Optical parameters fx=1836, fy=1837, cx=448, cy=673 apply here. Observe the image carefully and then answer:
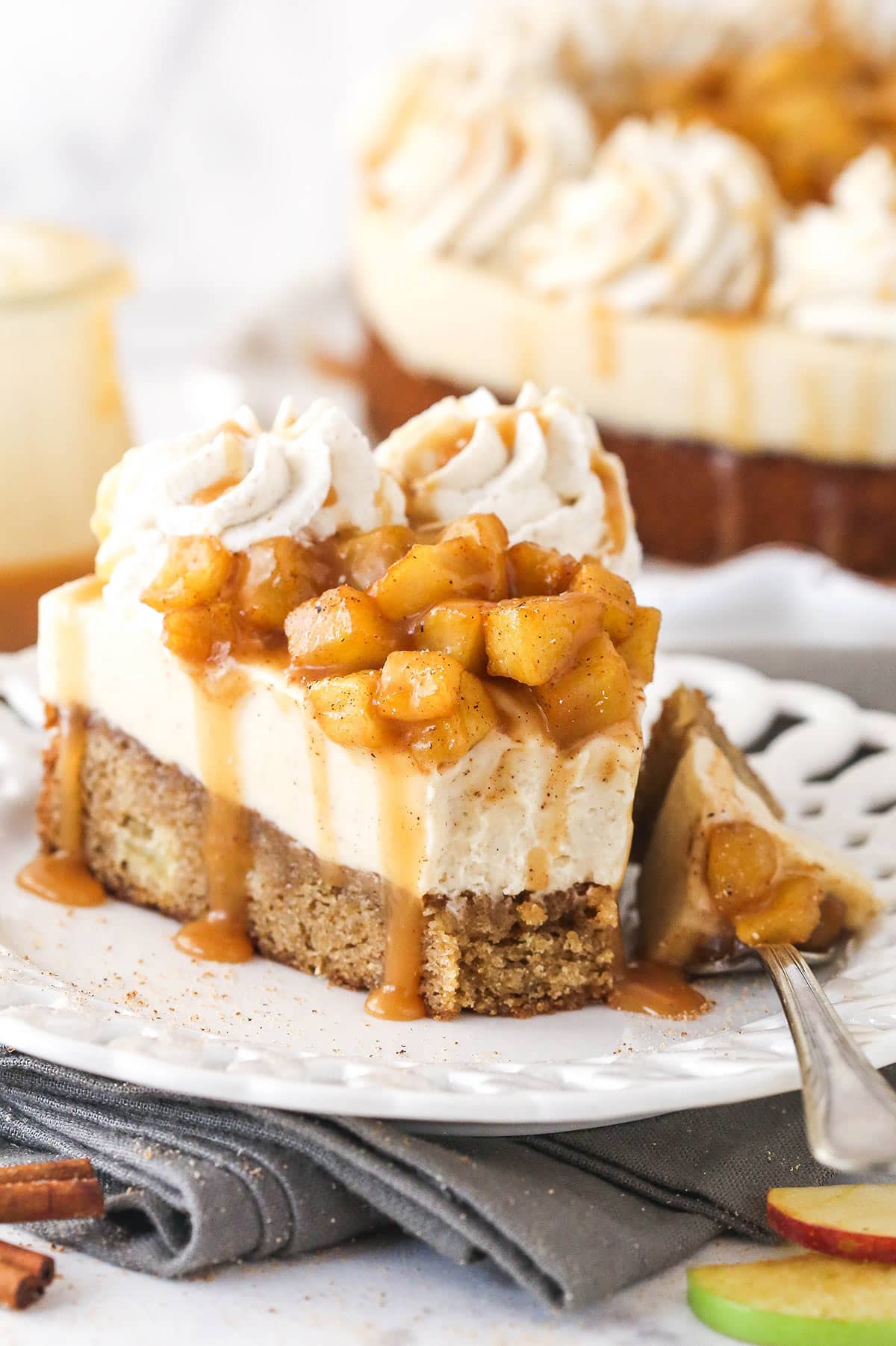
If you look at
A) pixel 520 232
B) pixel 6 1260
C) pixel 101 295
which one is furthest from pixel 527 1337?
pixel 520 232

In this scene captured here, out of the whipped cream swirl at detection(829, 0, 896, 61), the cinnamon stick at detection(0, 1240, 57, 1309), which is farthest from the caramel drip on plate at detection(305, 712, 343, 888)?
the whipped cream swirl at detection(829, 0, 896, 61)

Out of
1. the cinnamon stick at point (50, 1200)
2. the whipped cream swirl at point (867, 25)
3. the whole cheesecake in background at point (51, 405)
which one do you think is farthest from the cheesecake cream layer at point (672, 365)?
the cinnamon stick at point (50, 1200)

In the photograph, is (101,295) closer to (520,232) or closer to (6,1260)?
(520,232)

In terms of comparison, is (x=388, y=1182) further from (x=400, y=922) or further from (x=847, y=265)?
(x=847, y=265)

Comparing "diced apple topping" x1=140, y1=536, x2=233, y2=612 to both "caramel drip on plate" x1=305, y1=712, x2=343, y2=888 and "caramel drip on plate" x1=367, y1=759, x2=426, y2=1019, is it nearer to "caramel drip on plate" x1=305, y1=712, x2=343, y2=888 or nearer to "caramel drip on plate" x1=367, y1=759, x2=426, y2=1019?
"caramel drip on plate" x1=305, y1=712, x2=343, y2=888

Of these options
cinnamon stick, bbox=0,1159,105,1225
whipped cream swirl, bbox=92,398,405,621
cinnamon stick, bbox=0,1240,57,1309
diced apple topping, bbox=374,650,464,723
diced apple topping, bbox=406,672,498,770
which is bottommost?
cinnamon stick, bbox=0,1240,57,1309

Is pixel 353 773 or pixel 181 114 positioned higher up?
pixel 181 114

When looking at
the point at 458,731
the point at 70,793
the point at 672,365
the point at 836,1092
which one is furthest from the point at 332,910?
the point at 672,365
